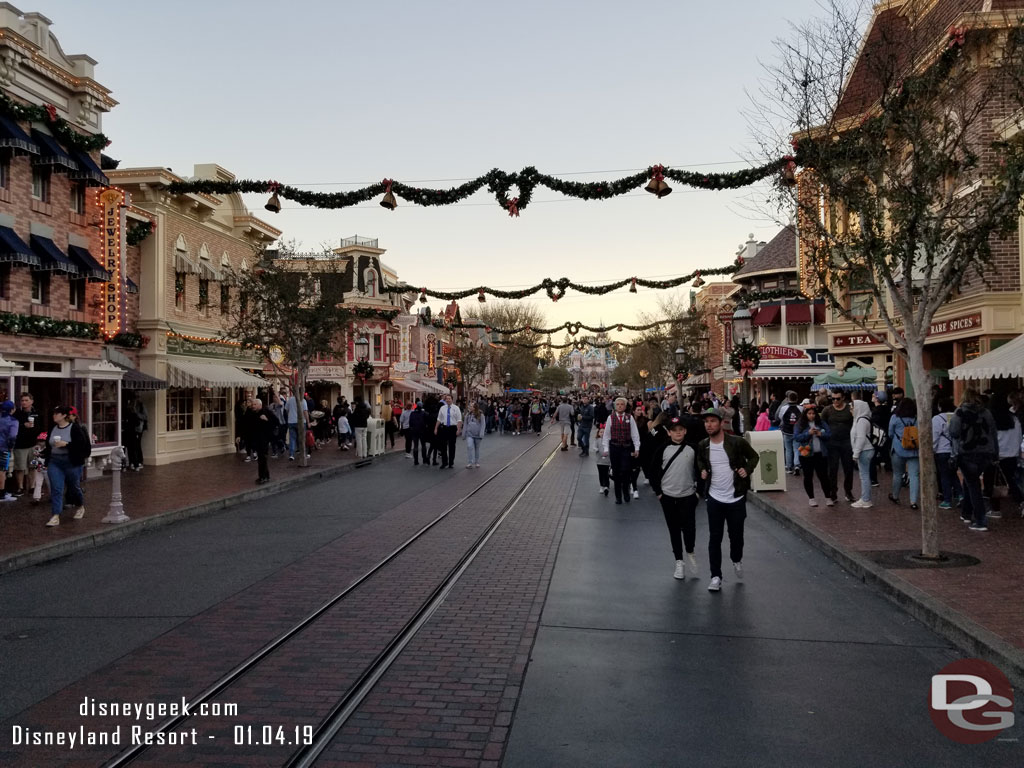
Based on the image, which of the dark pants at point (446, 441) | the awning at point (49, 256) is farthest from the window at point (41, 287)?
the dark pants at point (446, 441)

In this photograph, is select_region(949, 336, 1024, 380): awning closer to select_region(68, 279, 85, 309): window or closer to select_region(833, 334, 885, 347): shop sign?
select_region(833, 334, 885, 347): shop sign

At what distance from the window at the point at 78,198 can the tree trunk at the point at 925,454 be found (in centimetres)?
1888

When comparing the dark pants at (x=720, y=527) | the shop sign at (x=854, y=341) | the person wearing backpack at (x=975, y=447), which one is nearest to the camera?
the dark pants at (x=720, y=527)

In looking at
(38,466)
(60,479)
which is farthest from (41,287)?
(60,479)

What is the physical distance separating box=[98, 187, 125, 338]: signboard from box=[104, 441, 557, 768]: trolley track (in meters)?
13.4

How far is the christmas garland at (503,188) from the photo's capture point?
16.2 m

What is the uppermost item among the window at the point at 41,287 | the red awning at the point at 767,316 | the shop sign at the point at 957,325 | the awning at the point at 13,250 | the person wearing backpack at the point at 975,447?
the red awning at the point at 767,316

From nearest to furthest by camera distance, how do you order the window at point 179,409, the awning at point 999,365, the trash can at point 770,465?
1. the awning at point 999,365
2. the trash can at point 770,465
3. the window at point 179,409

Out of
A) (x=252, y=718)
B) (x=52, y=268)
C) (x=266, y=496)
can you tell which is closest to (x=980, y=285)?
(x=266, y=496)

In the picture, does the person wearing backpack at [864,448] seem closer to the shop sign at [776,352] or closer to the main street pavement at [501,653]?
the main street pavement at [501,653]

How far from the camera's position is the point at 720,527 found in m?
8.14

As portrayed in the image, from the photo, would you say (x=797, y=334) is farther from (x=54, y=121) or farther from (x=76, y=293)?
(x=54, y=121)

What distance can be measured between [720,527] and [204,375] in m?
20.9

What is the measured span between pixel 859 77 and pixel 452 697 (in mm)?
16850
